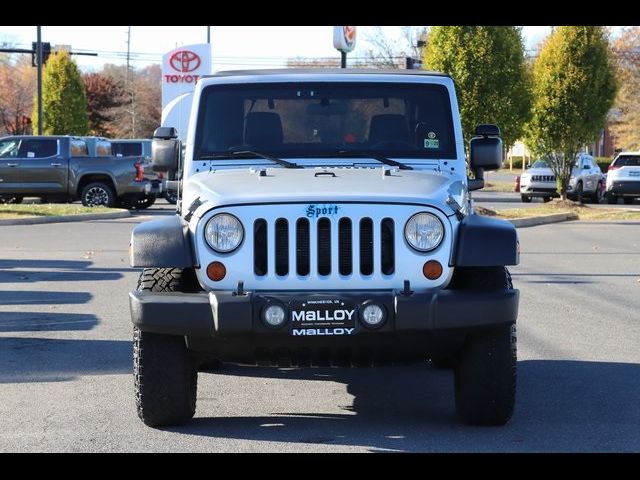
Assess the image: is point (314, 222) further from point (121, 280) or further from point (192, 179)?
point (121, 280)

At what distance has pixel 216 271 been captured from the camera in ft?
21.1

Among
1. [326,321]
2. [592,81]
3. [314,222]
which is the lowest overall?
[326,321]

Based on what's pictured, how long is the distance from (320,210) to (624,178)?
31161 millimetres

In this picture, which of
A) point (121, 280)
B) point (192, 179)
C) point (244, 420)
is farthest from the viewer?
point (121, 280)

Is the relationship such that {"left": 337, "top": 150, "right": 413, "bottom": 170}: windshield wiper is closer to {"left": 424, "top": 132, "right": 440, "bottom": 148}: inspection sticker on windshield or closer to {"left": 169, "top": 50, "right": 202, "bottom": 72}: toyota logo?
{"left": 424, "top": 132, "right": 440, "bottom": 148}: inspection sticker on windshield

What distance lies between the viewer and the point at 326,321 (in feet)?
20.2

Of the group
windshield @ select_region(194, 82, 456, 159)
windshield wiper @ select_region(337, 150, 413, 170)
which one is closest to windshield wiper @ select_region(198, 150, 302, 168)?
windshield @ select_region(194, 82, 456, 159)

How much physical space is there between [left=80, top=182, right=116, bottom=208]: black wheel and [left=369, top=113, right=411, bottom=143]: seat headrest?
2173 centimetres

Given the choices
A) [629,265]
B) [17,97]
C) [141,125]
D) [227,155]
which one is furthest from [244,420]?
[17,97]

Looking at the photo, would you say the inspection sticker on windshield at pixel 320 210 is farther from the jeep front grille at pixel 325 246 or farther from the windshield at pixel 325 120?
the windshield at pixel 325 120

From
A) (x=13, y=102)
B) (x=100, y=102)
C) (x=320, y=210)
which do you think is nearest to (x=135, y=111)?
(x=100, y=102)

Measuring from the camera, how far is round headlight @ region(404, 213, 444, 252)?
644 cm

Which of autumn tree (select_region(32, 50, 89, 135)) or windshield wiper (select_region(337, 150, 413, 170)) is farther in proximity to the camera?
autumn tree (select_region(32, 50, 89, 135))
